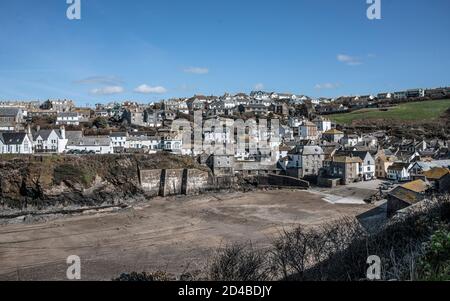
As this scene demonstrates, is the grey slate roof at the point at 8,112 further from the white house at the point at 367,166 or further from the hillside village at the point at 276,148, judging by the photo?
the white house at the point at 367,166

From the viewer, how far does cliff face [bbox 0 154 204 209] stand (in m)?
33.6

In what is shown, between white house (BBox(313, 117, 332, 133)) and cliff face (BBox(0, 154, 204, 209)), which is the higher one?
white house (BBox(313, 117, 332, 133))

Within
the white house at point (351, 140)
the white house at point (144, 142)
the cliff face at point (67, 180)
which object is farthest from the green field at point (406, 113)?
the cliff face at point (67, 180)

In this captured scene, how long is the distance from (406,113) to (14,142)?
74.9m

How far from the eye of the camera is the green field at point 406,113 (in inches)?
3207

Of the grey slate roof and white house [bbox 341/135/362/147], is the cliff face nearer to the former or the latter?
the grey slate roof

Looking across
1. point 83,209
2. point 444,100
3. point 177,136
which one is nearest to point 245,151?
point 177,136

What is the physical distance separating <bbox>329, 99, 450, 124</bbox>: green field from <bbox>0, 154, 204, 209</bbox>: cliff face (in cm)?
5796

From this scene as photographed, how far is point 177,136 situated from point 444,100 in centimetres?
7274

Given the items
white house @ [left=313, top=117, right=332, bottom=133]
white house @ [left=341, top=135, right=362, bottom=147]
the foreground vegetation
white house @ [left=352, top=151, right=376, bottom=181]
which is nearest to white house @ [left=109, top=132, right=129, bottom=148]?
white house @ [left=352, top=151, right=376, bottom=181]

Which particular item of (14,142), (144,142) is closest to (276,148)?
(144,142)

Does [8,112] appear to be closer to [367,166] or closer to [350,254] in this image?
[367,166]
